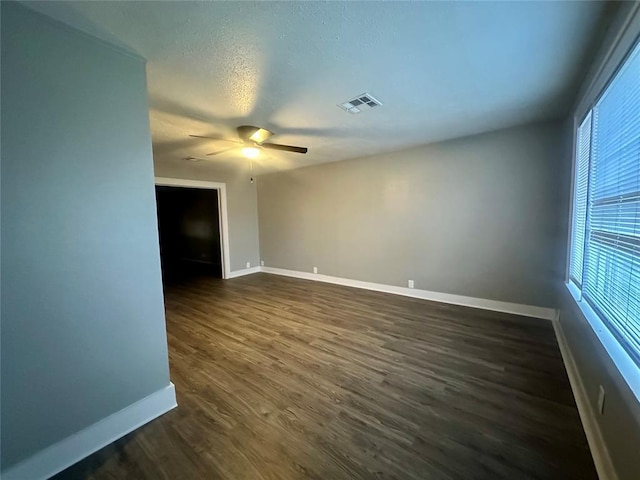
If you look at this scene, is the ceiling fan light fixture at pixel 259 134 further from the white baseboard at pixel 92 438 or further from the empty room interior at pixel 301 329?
the white baseboard at pixel 92 438

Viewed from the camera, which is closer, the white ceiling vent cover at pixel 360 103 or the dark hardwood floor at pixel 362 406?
the dark hardwood floor at pixel 362 406

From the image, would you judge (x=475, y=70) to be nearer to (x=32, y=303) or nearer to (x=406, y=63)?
(x=406, y=63)

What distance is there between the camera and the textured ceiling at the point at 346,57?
4.37 ft

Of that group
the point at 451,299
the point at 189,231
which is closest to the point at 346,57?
the point at 451,299

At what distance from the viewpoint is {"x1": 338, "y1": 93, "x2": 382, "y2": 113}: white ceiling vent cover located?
2.27 m

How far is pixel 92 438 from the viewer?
4.91 feet

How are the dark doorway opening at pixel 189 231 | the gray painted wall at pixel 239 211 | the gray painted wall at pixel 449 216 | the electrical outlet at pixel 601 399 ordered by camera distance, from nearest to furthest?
the electrical outlet at pixel 601 399
the gray painted wall at pixel 449 216
the gray painted wall at pixel 239 211
the dark doorway opening at pixel 189 231

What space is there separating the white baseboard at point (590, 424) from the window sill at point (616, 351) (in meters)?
0.48

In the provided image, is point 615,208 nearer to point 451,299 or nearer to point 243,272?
point 451,299

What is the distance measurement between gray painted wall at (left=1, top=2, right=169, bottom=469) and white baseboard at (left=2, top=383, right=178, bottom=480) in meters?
0.04

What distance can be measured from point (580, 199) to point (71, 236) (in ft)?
12.9

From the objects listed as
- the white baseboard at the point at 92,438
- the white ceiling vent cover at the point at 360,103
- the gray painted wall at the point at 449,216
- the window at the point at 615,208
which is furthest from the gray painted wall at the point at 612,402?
the white baseboard at the point at 92,438

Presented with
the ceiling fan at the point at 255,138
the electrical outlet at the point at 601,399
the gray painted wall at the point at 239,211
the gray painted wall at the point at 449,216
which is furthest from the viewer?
the gray painted wall at the point at 239,211

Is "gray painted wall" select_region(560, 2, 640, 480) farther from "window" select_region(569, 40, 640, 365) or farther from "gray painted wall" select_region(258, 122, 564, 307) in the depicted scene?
"gray painted wall" select_region(258, 122, 564, 307)
